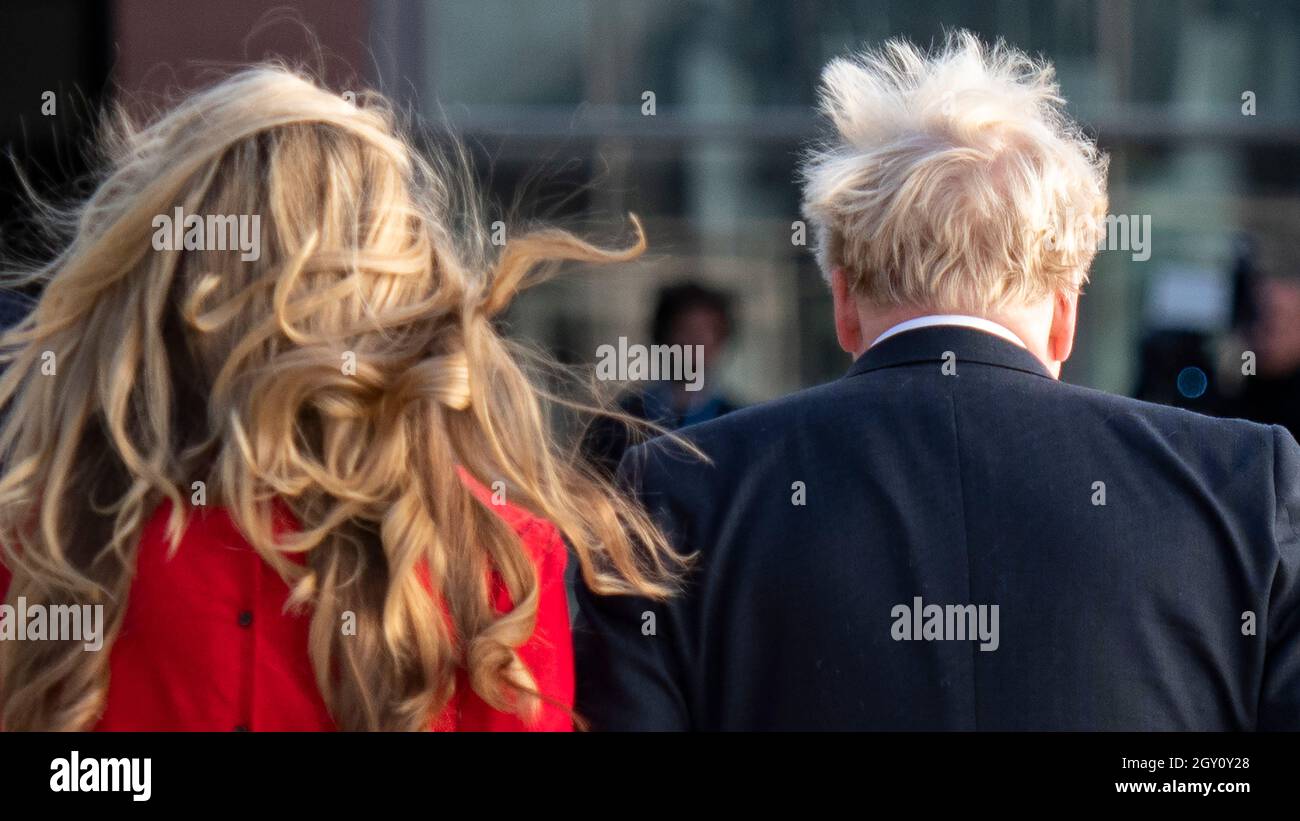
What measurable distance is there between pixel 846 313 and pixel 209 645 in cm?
105

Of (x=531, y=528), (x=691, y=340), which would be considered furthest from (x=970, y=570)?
(x=691, y=340)

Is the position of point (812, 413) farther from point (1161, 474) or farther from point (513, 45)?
point (513, 45)

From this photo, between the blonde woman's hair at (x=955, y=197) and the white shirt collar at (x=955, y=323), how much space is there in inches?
0.7

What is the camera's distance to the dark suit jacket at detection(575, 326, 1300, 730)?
1.91 meters

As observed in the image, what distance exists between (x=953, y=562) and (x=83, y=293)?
1.17 metres

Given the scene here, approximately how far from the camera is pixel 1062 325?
7.29ft

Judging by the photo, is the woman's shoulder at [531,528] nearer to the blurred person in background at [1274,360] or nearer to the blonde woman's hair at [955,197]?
the blonde woman's hair at [955,197]

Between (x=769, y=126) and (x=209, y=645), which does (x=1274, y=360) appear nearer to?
(x=769, y=126)

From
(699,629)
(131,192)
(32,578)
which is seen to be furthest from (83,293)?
(699,629)

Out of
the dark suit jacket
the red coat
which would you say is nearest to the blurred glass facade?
the dark suit jacket

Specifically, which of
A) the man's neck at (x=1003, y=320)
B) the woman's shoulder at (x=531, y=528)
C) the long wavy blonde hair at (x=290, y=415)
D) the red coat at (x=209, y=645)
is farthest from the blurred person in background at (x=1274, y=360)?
the red coat at (x=209, y=645)

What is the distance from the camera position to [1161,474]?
1.96 metres

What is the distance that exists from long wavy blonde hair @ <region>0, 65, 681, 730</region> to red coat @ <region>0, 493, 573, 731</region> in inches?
1.1

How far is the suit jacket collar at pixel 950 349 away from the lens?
6.72 feet
